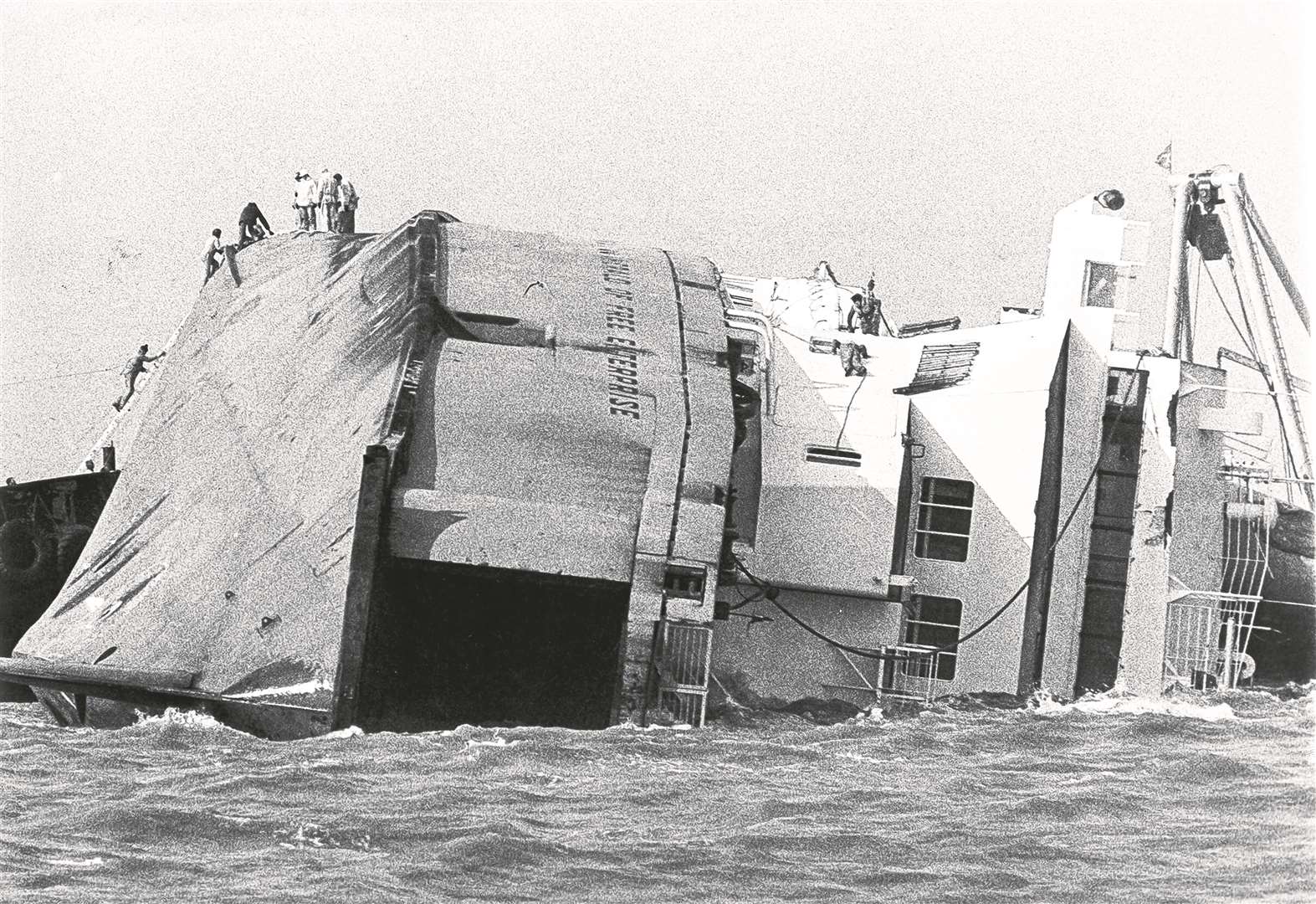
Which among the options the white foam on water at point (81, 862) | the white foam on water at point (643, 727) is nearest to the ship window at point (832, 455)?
the white foam on water at point (643, 727)

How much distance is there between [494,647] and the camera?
18531 millimetres

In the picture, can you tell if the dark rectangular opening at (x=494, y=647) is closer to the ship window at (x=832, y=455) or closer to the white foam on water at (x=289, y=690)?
the white foam on water at (x=289, y=690)

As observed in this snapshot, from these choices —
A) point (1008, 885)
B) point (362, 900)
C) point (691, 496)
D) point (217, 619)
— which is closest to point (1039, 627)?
point (691, 496)

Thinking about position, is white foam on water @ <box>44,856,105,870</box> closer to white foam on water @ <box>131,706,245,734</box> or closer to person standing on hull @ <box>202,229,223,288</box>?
white foam on water @ <box>131,706,245,734</box>

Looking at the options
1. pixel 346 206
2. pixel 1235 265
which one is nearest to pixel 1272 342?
pixel 1235 265

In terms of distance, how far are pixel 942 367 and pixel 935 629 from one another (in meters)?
3.23

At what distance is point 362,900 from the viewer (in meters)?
10.9

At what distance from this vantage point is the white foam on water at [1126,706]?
2164 cm

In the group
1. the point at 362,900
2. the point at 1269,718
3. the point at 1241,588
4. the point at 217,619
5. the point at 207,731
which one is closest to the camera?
the point at 362,900

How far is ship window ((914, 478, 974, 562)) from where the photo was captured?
75.3ft

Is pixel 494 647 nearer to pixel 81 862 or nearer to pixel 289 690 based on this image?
pixel 289 690

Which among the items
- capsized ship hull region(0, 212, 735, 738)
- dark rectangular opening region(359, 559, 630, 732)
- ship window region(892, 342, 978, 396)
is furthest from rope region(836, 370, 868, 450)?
dark rectangular opening region(359, 559, 630, 732)

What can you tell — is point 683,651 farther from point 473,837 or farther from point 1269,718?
point 1269,718

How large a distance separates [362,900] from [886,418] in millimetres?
12969
